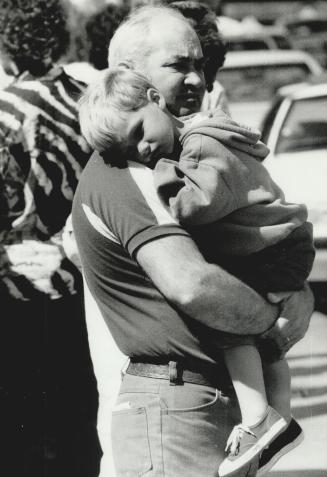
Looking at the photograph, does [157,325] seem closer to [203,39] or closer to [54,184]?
[54,184]

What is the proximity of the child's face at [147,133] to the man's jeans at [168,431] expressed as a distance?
→ 0.57 m

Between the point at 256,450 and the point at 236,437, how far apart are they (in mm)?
68

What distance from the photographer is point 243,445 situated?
245 centimetres

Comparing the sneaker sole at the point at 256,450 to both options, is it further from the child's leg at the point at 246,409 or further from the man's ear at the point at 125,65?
the man's ear at the point at 125,65

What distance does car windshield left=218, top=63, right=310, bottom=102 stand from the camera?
626 inches

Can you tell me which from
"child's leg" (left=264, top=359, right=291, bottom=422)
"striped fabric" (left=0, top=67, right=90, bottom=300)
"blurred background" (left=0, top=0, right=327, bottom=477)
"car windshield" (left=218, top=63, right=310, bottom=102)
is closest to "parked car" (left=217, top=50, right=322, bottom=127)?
"car windshield" (left=218, top=63, right=310, bottom=102)

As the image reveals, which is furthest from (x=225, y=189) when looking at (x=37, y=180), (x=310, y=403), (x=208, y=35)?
(x=310, y=403)

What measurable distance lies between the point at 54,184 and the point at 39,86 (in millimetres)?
356

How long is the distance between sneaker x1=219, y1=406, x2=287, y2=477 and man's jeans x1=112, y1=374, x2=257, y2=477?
3 centimetres

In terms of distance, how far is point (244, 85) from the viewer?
52.4 ft

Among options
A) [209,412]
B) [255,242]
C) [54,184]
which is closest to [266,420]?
[209,412]

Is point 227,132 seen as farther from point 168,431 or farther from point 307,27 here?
point 307,27

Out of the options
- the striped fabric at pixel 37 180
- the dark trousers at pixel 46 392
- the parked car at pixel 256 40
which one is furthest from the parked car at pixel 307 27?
the striped fabric at pixel 37 180

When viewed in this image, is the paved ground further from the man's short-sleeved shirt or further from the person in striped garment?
the man's short-sleeved shirt
